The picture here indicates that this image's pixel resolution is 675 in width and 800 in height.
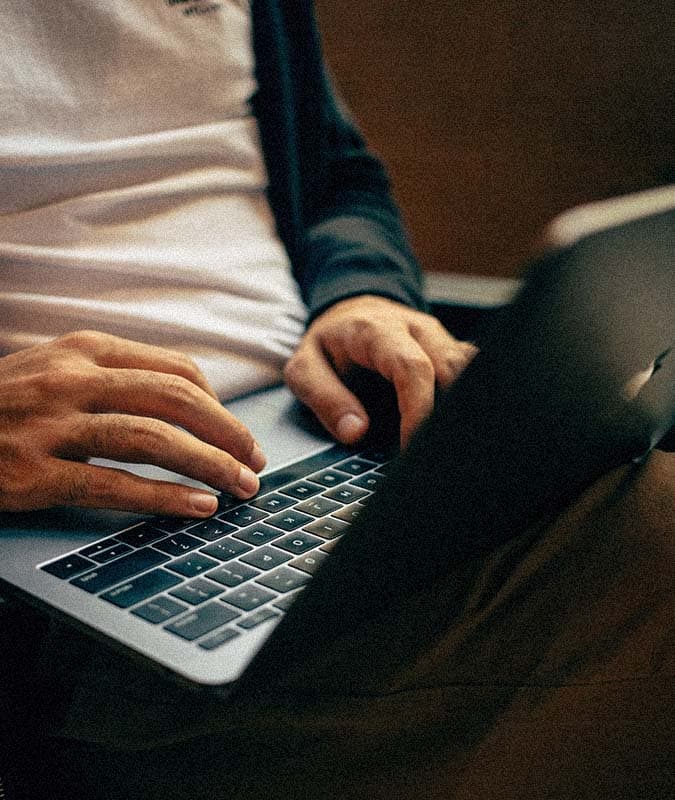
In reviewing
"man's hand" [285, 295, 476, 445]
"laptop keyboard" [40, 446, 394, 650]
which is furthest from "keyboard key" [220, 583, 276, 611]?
"man's hand" [285, 295, 476, 445]

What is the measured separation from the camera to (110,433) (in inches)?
20.9

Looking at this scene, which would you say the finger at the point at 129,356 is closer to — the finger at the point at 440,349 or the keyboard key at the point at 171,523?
the keyboard key at the point at 171,523

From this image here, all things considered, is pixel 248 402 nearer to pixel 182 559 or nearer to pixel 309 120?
pixel 182 559

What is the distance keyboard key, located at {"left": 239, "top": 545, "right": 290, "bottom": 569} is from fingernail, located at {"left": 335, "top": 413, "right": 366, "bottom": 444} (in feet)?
0.61

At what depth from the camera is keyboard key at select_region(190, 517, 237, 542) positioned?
52cm

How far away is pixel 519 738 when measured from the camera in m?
0.46

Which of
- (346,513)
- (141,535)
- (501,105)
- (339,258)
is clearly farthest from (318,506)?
(501,105)

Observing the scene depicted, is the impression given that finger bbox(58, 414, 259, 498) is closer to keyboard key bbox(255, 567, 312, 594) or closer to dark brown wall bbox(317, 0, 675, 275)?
keyboard key bbox(255, 567, 312, 594)

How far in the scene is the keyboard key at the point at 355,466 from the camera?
0.63 m

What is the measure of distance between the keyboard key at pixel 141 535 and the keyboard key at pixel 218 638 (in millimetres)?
117

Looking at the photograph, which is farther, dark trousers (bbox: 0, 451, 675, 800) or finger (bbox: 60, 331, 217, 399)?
finger (bbox: 60, 331, 217, 399)

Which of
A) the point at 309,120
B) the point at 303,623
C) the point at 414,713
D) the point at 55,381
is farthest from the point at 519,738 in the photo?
the point at 309,120

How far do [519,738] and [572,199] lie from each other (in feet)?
3.44

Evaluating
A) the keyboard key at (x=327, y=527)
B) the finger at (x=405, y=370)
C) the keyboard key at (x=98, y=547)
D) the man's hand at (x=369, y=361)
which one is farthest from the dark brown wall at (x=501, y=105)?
the keyboard key at (x=98, y=547)
